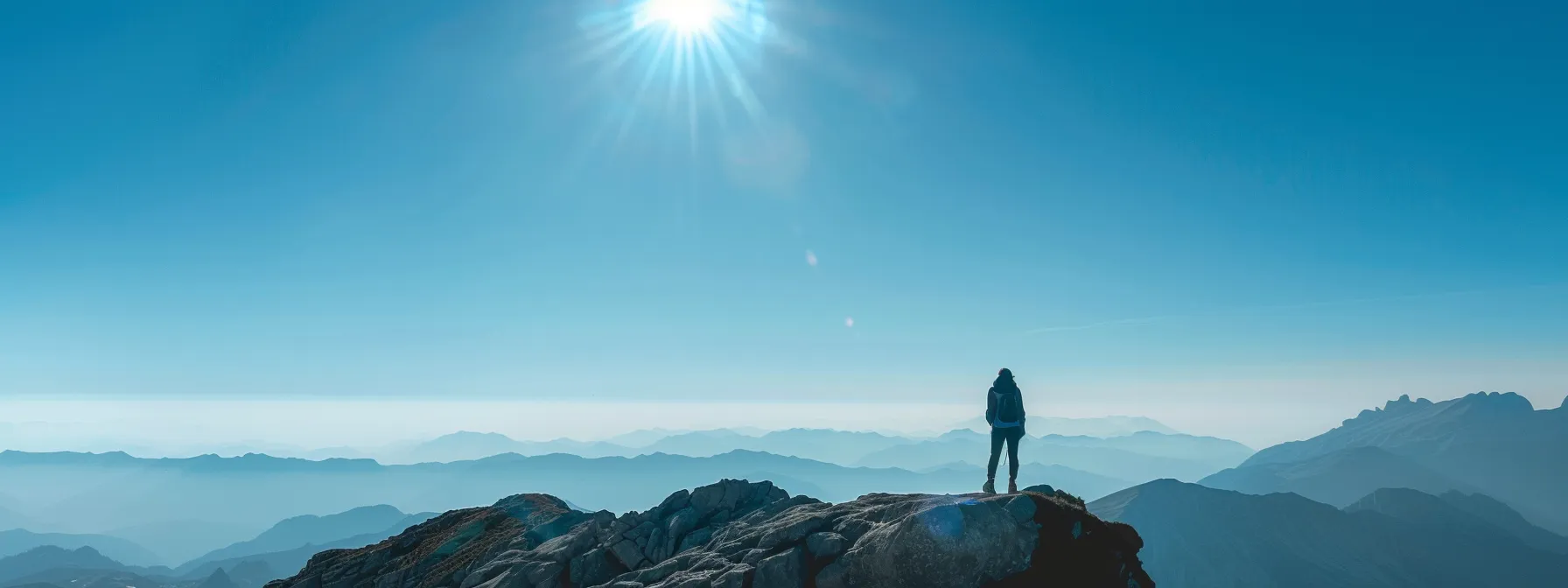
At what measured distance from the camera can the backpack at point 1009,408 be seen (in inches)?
1152

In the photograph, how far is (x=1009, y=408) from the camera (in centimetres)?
2933

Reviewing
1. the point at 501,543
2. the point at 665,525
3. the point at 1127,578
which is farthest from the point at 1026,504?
the point at 501,543

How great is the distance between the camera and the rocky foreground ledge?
21.6 m

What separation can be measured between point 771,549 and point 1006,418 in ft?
38.4

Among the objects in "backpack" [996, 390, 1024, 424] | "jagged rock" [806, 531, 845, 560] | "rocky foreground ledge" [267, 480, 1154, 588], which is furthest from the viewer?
"backpack" [996, 390, 1024, 424]

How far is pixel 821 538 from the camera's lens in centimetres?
2544

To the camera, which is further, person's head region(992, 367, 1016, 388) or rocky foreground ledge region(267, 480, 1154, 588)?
person's head region(992, 367, 1016, 388)

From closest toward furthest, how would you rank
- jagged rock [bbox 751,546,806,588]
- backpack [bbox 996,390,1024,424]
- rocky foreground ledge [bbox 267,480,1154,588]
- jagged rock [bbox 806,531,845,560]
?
rocky foreground ledge [bbox 267,480,1154,588] → jagged rock [bbox 751,546,806,588] → jagged rock [bbox 806,531,845,560] → backpack [bbox 996,390,1024,424]

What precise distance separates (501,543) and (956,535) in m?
30.8

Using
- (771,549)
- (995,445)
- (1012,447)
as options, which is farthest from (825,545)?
(1012,447)

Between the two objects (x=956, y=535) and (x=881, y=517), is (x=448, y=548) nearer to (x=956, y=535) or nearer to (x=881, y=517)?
(x=881, y=517)

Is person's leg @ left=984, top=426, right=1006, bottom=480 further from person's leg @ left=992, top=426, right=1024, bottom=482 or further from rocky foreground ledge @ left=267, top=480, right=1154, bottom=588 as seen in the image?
rocky foreground ledge @ left=267, top=480, right=1154, bottom=588

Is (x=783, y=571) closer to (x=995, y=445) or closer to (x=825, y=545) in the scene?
(x=825, y=545)

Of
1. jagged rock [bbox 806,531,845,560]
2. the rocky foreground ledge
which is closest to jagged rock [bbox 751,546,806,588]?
the rocky foreground ledge
